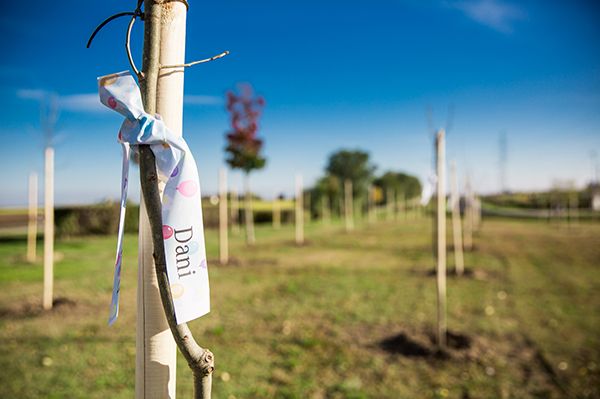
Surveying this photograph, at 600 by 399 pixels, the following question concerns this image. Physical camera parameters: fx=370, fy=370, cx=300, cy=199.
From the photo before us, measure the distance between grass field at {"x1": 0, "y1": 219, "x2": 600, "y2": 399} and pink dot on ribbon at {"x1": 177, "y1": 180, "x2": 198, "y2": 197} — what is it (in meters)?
3.10

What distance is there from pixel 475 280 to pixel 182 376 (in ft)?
21.6

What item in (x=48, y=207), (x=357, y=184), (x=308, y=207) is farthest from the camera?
(x=357, y=184)

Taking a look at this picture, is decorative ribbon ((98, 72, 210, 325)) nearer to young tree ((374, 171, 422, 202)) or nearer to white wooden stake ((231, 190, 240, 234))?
white wooden stake ((231, 190, 240, 234))

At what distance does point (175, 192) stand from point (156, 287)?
27 cm

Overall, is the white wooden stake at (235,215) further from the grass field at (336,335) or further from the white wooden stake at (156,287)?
the white wooden stake at (156,287)

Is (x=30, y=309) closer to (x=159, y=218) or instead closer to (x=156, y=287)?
(x=156, y=287)

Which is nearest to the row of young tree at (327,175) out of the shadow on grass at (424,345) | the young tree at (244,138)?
the young tree at (244,138)

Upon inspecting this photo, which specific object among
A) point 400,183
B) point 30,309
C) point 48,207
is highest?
point 400,183

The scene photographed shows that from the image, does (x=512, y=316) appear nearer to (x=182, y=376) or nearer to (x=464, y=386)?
(x=464, y=386)

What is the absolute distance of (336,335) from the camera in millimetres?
4922

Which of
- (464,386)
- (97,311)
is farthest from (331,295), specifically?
(97,311)

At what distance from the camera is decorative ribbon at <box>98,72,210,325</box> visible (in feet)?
2.76

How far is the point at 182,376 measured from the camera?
3.75 m

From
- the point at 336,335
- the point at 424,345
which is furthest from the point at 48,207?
the point at 424,345
